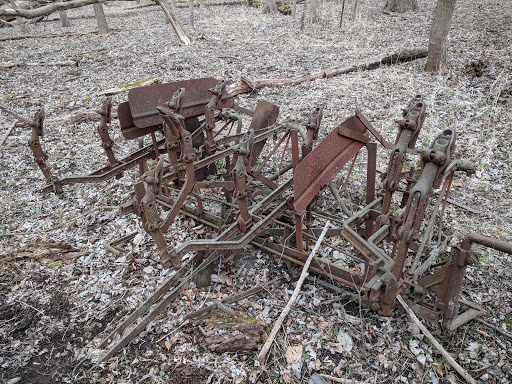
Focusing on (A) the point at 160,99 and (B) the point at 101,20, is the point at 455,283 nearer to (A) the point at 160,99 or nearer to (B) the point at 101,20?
(A) the point at 160,99

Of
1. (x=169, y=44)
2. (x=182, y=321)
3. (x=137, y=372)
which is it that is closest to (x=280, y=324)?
(x=182, y=321)

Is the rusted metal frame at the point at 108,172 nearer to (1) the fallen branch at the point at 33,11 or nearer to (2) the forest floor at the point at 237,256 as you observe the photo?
(2) the forest floor at the point at 237,256

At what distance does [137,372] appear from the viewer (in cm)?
328

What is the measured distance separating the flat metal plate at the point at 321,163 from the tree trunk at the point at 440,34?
6.73 meters

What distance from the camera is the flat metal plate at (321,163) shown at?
350cm

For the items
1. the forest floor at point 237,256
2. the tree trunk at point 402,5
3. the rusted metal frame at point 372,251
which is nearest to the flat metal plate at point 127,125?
the forest floor at point 237,256

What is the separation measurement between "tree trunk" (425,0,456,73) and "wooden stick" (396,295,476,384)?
767cm

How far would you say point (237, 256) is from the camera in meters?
4.50

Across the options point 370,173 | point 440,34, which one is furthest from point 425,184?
point 440,34

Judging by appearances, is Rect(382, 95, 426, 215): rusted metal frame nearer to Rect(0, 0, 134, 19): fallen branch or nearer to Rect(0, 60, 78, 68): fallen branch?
Rect(0, 0, 134, 19): fallen branch

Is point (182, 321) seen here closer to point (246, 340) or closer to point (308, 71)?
point (246, 340)

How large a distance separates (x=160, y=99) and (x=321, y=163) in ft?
8.84

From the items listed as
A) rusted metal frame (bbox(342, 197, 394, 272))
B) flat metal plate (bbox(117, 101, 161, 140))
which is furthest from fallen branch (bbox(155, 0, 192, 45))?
rusted metal frame (bbox(342, 197, 394, 272))

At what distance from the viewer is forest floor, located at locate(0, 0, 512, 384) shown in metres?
3.29
